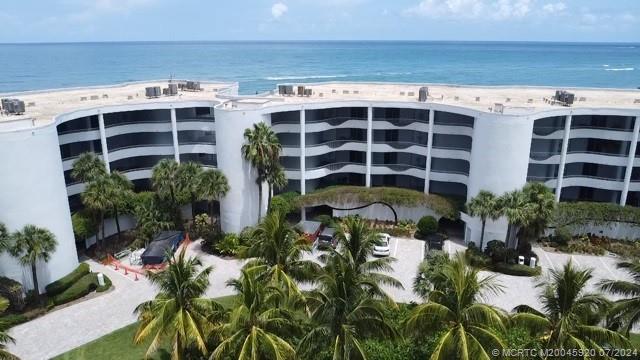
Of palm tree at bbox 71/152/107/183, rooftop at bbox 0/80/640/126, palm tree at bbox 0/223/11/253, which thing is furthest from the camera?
rooftop at bbox 0/80/640/126

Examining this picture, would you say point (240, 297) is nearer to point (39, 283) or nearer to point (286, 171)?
point (39, 283)

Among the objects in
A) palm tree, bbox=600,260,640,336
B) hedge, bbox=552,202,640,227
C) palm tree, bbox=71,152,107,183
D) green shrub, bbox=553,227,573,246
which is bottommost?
green shrub, bbox=553,227,573,246

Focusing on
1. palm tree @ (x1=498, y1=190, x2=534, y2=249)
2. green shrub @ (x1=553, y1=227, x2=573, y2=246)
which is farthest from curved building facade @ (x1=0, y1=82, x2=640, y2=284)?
green shrub @ (x1=553, y1=227, x2=573, y2=246)

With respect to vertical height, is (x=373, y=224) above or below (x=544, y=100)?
below

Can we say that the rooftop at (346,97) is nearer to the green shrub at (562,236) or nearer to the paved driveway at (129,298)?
the green shrub at (562,236)

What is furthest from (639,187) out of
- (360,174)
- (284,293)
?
(284,293)

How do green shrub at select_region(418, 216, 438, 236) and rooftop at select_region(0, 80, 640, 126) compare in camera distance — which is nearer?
→ green shrub at select_region(418, 216, 438, 236)

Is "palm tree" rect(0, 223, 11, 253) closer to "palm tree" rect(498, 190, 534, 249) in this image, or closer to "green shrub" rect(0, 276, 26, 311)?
"green shrub" rect(0, 276, 26, 311)
